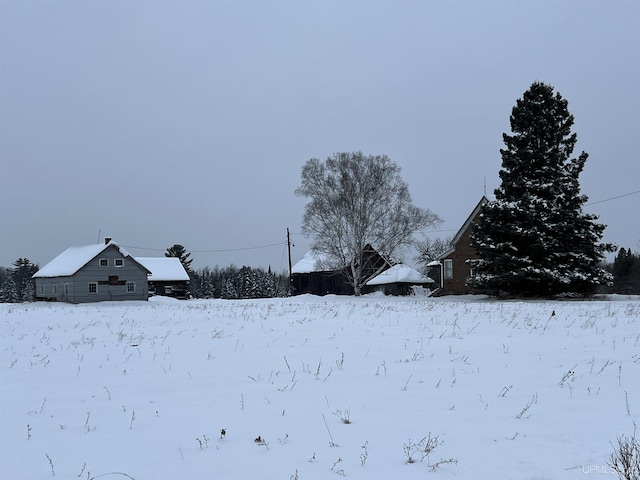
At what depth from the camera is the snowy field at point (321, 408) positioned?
3.65m

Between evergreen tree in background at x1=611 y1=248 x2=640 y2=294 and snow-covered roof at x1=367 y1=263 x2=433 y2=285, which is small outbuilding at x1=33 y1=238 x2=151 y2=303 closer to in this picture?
snow-covered roof at x1=367 y1=263 x2=433 y2=285

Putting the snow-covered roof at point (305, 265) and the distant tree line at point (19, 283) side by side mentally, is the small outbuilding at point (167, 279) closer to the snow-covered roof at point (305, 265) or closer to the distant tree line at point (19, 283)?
the snow-covered roof at point (305, 265)

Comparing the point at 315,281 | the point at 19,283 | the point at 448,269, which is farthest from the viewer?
the point at 19,283

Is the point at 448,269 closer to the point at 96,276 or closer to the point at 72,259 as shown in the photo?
the point at 96,276

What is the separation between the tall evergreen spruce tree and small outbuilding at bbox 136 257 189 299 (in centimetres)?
4369

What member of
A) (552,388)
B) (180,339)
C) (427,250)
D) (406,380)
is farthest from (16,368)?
(427,250)

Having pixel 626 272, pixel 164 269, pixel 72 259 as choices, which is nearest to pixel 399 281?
pixel 626 272

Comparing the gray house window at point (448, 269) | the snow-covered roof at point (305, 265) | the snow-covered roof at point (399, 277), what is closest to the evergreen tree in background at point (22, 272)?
the snow-covered roof at point (305, 265)

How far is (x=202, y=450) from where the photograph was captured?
391 centimetres

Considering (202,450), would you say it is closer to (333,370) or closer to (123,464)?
(123,464)

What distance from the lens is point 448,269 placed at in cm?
4319

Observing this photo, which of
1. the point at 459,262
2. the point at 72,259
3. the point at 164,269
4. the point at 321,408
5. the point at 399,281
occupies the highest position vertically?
the point at 72,259

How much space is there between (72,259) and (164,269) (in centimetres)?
1491

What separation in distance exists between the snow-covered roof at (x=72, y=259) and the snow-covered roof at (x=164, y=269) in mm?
10240
